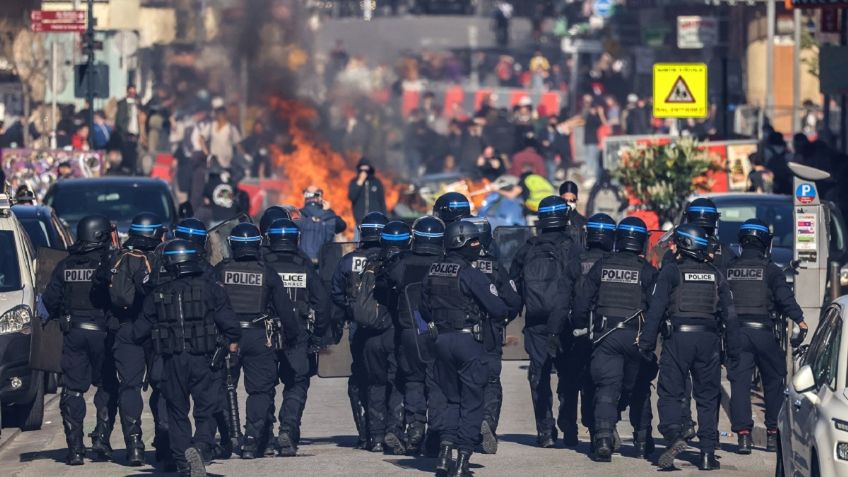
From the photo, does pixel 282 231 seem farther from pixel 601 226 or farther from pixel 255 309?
pixel 601 226

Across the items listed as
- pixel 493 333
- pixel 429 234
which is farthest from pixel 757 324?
pixel 429 234

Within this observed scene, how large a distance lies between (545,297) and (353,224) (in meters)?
12.8

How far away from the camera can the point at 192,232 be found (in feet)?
44.4

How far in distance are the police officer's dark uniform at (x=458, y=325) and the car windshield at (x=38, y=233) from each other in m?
6.15

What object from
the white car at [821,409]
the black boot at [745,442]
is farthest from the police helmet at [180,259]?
the black boot at [745,442]

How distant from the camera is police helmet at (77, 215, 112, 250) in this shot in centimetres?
1360

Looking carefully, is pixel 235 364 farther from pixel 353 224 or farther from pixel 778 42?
pixel 778 42

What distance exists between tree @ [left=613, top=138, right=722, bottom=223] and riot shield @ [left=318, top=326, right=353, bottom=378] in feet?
33.4

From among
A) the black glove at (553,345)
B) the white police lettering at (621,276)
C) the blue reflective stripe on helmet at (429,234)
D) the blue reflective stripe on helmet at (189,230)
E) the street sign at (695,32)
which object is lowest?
the black glove at (553,345)

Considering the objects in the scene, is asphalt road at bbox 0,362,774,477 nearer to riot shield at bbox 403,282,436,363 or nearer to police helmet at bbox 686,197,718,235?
riot shield at bbox 403,282,436,363

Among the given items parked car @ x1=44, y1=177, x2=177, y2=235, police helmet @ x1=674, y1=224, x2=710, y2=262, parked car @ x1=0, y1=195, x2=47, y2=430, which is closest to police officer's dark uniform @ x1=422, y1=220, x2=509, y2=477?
police helmet @ x1=674, y1=224, x2=710, y2=262

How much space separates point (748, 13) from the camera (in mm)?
47812

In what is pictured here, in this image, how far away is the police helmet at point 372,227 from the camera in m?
14.4

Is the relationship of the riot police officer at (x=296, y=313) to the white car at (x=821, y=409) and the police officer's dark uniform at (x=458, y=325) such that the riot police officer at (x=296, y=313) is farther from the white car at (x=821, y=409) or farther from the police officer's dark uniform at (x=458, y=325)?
the white car at (x=821, y=409)
